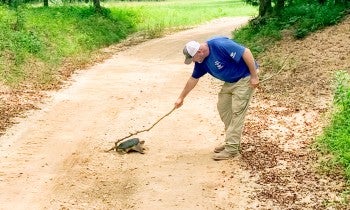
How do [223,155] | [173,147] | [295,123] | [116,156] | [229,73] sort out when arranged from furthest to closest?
[295,123]
[173,147]
[116,156]
[223,155]
[229,73]

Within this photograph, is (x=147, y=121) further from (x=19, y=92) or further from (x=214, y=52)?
(x=19, y=92)

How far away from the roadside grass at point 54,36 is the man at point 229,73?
701 centimetres

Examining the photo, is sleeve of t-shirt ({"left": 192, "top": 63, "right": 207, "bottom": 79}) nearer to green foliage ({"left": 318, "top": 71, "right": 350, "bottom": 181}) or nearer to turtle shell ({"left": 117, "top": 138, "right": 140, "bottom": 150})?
turtle shell ({"left": 117, "top": 138, "right": 140, "bottom": 150})

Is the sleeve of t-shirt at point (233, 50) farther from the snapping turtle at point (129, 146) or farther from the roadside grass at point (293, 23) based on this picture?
the roadside grass at point (293, 23)

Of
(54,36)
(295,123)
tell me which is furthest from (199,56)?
(54,36)

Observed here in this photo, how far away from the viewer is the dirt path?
7.14 m

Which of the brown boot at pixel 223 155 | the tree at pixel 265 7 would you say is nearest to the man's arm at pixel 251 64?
the brown boot at pixel 223 155

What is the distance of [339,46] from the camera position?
14.3 meters

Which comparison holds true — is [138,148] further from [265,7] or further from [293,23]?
[265,7]

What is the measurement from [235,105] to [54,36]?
13.4 metres

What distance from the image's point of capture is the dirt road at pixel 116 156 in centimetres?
712

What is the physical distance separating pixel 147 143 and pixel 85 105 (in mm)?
3300

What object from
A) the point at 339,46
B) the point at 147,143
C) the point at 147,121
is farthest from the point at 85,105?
the point at 339,46

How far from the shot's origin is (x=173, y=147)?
933cm
